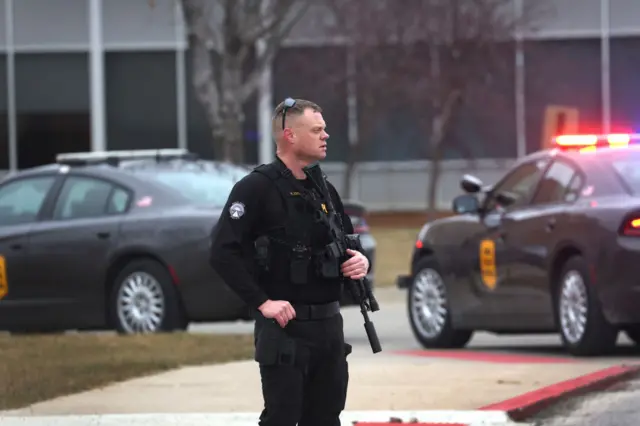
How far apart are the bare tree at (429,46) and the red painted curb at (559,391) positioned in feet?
65.7

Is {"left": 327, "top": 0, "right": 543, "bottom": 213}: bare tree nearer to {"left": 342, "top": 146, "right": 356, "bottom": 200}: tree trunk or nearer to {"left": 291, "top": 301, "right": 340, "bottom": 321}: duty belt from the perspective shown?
{"left": 342, "top": 146, "right": 356, "bottom": 200}: tree trunk

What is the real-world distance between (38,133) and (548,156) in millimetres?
24688

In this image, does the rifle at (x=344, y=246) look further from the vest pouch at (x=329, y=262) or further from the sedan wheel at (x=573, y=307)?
the sedan wheel at (x=573, y=307)

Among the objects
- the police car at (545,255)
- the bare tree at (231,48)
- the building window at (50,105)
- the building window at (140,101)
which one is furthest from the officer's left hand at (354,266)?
the building window at (50,105)

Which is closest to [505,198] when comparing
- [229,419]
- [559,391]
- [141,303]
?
[141,303]

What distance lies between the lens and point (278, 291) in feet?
19.7

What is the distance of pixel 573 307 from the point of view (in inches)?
437

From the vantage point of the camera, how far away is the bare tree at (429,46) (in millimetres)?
29375

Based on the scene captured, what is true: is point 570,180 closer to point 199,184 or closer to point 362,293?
point 199,184

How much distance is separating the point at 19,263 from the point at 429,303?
3489 millimetres

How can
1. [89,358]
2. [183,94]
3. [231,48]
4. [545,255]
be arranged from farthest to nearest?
[183,94] → [231,48] → [545,255] → [89,358]

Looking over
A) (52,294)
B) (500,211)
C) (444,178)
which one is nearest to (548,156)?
(500,211)

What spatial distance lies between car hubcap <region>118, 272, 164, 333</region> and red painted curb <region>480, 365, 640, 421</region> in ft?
13.6

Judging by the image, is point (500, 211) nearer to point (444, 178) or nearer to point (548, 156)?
point (548, 156)
